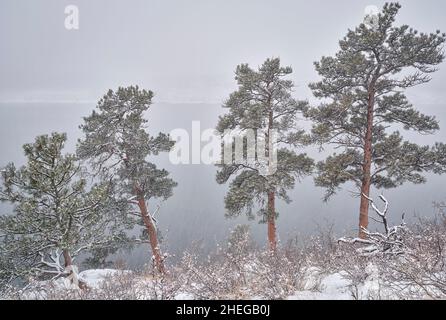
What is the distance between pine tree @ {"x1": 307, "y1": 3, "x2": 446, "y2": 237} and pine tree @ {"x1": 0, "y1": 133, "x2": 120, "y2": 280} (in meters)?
8.55

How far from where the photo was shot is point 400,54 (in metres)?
10.5

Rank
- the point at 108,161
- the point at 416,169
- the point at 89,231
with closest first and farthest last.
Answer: the point at 89,231
the point at 416,169
the point at 108,161

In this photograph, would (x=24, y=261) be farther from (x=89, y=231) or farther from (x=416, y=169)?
(x=416, y=169)

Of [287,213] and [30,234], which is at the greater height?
[30,234]

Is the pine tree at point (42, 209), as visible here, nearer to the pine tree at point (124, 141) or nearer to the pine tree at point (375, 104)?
the pine tree at point (124, 141)

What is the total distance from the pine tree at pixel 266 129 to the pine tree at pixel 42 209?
5.67 m

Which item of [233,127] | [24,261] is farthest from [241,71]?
[24,261]

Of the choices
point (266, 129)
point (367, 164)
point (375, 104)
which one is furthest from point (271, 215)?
point (375, 104)

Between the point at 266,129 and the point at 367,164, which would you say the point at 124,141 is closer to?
the point at 266,129

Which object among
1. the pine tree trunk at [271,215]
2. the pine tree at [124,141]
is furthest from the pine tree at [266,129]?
the pine tree at [124,141]

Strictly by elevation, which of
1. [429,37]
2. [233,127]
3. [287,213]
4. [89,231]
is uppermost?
[429,37]

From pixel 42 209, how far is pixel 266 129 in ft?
28.5
